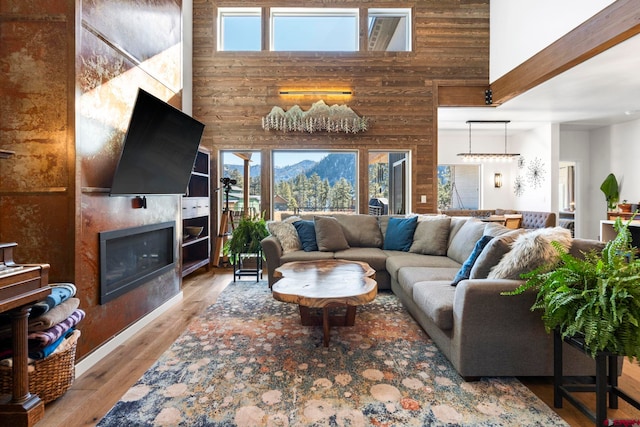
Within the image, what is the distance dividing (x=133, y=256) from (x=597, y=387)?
3351 mm

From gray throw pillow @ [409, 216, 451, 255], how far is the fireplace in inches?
113

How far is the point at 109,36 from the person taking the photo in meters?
2.72

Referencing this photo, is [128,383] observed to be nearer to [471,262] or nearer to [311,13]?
[471,262]

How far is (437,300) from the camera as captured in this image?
2459mm

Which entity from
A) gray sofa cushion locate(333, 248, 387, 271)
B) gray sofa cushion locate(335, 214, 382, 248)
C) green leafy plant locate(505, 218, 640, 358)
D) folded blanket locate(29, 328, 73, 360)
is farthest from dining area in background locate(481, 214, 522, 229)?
folded blanket locate(29, 328, 73, 360)

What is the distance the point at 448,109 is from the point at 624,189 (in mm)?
4672

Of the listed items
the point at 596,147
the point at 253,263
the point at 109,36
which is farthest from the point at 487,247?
the point at 596,147

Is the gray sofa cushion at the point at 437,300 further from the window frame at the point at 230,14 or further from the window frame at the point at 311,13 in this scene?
the window frame at the point at 230,14

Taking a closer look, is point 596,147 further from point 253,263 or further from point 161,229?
point 161,229

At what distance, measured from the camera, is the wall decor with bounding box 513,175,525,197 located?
27.5ft

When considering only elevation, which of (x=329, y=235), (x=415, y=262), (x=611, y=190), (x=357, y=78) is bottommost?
(x=415, y=262)

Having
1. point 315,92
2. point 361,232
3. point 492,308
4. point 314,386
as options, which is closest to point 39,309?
point 314,386

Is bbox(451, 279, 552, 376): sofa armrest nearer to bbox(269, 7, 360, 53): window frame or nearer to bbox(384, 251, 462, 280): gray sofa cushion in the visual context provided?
bbox(384, 251, 462, 280): gray sofa cushion

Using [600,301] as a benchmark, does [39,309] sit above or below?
below
